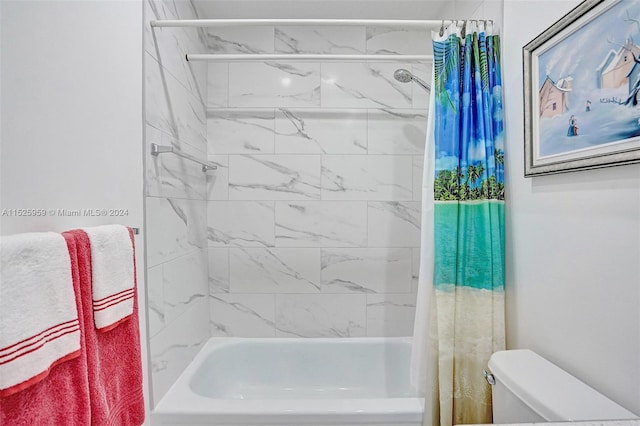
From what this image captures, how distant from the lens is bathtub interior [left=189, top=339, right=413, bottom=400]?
2.01 metres

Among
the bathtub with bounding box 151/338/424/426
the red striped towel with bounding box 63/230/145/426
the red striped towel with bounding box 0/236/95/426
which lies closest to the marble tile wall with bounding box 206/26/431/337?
the bathtub with bounding box 151/338/424/426

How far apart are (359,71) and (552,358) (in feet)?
5.90

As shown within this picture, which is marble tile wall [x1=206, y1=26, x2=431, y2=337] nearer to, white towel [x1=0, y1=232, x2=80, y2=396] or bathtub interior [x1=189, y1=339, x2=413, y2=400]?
bathtub interior [x1=189, y1=339, x2=413, y2=400]

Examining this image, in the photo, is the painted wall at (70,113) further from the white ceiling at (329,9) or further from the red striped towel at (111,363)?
the white ceiling at (329,9)

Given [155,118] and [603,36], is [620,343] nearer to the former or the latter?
[603,36]

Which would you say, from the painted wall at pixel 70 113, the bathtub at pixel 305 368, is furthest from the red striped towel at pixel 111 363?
the bathtub at pixel 305 368

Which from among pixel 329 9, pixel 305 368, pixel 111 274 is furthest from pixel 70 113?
pixel 305 368

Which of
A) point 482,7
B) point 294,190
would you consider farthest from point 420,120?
point 294,190

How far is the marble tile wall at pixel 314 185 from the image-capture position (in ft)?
6.88

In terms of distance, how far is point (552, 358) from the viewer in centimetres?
109

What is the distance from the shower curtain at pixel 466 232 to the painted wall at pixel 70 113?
1.20m

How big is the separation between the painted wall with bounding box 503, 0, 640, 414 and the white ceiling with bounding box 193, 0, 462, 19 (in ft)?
2.52

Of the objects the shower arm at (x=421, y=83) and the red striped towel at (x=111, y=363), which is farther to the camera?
the shower arm at (x=421, y=83)

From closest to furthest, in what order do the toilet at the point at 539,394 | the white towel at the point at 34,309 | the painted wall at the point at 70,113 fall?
1. the white towel at the point at 34,309
2. the painted wall at the point at 70,113
3. the toilet at the point at 539,394
